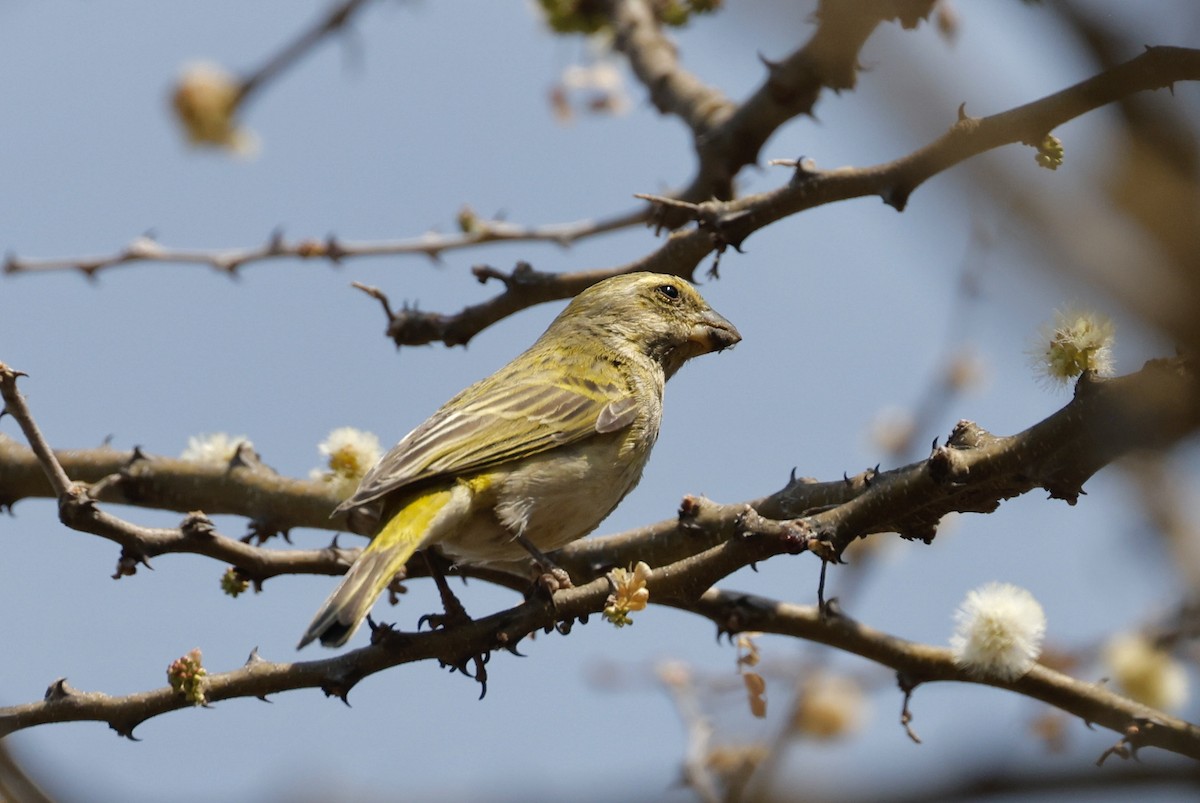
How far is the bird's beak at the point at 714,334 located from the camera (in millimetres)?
6863

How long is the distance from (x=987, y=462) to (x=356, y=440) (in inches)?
120

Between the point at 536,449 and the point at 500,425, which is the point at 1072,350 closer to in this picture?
the point at 536,449

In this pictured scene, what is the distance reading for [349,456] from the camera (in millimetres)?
5734

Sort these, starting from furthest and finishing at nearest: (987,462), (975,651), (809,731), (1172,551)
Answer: (809,731) → (975,651) → (987,462) → (1172,551)

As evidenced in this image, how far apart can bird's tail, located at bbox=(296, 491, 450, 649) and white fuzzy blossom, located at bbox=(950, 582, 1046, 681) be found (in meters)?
2.06

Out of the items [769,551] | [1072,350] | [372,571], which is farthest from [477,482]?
[1072,350]

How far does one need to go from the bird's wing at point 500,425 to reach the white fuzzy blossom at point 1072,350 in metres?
2.38

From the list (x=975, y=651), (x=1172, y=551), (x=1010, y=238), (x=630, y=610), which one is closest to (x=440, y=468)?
(x=630, y=610)

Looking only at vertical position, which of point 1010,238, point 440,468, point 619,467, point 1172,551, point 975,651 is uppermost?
point 619,467

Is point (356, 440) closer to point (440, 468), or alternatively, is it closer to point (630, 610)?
point (440, 468)

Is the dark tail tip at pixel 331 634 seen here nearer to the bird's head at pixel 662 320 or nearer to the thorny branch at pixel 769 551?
the thorny branch at pixel 769 551

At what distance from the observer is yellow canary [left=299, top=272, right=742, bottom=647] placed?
194 inches

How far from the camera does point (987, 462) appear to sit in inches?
144

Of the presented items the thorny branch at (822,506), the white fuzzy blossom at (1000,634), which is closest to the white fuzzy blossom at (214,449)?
the thorny branch at (822,506)
